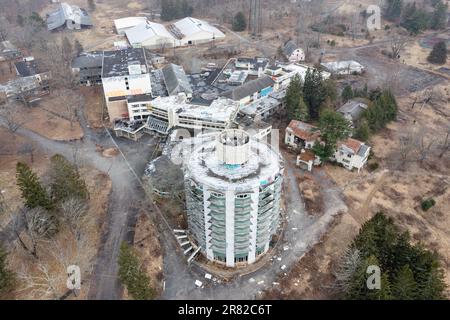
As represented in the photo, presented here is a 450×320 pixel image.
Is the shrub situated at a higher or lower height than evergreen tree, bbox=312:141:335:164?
lower

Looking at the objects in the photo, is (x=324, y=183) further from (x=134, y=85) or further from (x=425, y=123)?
(x=134, y=85)

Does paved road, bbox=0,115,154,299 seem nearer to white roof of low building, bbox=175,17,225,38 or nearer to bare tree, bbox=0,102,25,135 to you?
bare tree, bbox=0,102,25,135

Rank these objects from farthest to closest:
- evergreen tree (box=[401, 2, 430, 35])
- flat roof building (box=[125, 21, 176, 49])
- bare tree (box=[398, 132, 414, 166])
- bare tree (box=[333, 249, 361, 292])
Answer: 1. evergreen tree (box=[401, 2, 430, 35])
2. flat roof building (box=[125, 21, 176, 49])
3. bare tree (box=[398, 132, 414, 166])
4. bare tree (box=[333, 249, 361, 292])

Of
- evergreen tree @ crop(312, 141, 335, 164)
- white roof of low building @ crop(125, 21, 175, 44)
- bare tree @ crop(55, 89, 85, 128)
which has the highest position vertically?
white roof of low building @ crop(125, 21, 175, 44)

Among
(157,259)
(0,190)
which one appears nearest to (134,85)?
(0,190)

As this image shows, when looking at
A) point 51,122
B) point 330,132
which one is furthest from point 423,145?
point 51,122

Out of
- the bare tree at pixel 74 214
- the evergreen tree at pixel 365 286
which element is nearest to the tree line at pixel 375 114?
the evergreen tree at pixel 365 286

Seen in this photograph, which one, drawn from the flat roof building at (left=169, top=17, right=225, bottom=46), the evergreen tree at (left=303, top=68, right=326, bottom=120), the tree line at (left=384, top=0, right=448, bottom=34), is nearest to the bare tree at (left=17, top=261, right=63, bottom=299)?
the evergreen tree at (left=303, top=68, right=326, bottom=120)

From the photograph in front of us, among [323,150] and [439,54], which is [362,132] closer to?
[323,150]

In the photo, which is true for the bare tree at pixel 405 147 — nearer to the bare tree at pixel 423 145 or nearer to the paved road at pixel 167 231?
the bare tree at pixel 423 145

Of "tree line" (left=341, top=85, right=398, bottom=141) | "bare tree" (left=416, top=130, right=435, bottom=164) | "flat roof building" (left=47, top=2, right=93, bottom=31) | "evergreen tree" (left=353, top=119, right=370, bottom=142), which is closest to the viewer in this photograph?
"bare tree" (left=416, top=130, right=435, bottom=164)
